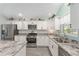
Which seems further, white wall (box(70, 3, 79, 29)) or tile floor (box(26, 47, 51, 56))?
tile floor (box(26, 47, 51, 56))

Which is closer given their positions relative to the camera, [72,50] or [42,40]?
[72,50]

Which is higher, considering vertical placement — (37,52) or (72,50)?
(72,50)

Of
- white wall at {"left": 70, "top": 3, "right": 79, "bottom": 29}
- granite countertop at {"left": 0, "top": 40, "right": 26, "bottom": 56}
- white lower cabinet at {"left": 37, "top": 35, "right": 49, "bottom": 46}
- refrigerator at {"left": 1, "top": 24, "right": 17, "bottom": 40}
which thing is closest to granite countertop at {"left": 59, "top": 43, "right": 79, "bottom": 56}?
granite countertop at {"left": 0, "top": 40, "right": 26, "bottom": 56}

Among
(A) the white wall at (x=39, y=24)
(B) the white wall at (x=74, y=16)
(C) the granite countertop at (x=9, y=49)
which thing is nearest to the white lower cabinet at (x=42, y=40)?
(A) the white wall at (x=39, y=24)

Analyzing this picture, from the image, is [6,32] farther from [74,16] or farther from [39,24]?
[74,16]

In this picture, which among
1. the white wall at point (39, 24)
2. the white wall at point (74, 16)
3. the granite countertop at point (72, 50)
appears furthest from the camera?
the white wall at point (39, 24)

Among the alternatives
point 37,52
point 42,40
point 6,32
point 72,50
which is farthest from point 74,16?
point 42,40

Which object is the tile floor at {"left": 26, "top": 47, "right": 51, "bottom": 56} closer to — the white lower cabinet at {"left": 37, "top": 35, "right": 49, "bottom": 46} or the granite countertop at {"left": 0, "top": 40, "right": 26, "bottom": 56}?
the white lower cabinet at {"left": 37, "top": 35, "right": 49, "bottom": 46}

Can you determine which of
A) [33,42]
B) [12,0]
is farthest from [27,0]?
[33,42]

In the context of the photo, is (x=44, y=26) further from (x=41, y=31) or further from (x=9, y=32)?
(x=9, y=32)

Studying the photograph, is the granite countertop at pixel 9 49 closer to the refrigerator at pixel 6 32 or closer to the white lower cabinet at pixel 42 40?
the refrigerator at pixel 6 32

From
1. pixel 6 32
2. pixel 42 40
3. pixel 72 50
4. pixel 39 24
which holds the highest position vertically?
pixel 39 24

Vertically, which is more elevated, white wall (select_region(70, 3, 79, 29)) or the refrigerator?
white wall (select_region(70, 3, 79, 29))

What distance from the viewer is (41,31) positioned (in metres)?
6.70
